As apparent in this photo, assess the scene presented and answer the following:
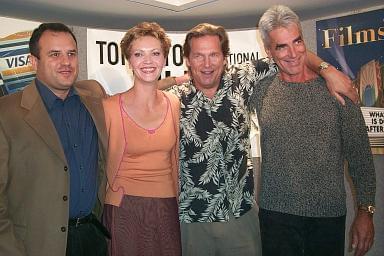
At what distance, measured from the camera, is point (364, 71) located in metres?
2.37

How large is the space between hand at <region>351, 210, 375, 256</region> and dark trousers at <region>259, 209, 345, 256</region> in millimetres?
59

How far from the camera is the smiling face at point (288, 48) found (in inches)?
62.2

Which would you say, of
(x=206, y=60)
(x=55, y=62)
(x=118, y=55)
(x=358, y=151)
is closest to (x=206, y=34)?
(x=206, y=60)

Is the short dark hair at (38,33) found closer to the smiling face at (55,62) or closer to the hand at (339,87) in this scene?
the smiling face at (55,62)

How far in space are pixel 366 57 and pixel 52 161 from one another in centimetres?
185

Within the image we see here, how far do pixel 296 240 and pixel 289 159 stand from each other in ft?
1.02

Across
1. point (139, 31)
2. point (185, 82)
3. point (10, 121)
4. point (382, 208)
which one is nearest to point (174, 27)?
point (185, 82)

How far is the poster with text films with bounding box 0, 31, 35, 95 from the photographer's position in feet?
7.09

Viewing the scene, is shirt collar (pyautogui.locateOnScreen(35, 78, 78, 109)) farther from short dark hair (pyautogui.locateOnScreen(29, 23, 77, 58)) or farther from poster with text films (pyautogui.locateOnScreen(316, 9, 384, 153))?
poster with text films (pyautogui.locateOnScreen(316, 9, 384, 153))

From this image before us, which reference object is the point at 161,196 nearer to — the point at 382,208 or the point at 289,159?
the point at 289,159

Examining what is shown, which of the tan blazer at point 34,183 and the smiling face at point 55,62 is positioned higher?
the smiling face at point 55,62

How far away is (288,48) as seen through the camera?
1.58 m

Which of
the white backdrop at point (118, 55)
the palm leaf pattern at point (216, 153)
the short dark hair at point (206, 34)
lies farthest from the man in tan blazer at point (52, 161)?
the white backdrop at point (118, 55)

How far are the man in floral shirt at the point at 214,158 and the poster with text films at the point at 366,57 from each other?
2.66 feet
